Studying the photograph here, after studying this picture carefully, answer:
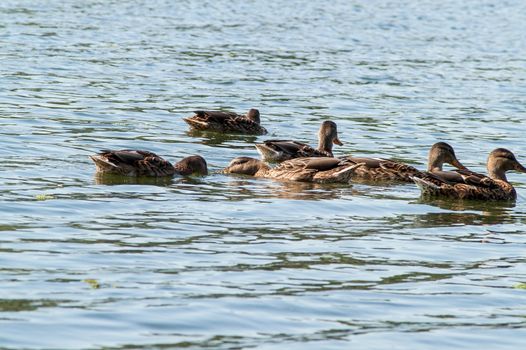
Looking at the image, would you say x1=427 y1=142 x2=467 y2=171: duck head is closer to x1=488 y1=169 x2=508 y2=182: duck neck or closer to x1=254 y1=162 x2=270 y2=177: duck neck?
x1=488 y1=169 x2=508 y2=182: duck neck

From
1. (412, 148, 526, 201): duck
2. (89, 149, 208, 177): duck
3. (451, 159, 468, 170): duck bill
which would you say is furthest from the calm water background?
(451, 159, 468, 170): duck bill

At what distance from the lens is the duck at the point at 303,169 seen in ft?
56.1

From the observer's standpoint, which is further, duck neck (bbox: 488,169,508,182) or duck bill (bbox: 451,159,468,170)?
duck bill (bbox: 451,159,468,170)

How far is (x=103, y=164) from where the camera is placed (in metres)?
16.3

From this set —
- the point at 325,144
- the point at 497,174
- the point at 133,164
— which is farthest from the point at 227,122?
the point at 497,174

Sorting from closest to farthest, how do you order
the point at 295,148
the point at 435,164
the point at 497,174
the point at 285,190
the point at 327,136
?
1. the point at 285,190
2. the point at 497,174
3. the point at 435,164
4. the point at 295,148
5. the point at 327,136

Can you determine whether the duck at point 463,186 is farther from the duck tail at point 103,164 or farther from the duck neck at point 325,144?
the duck tail at point 103,164

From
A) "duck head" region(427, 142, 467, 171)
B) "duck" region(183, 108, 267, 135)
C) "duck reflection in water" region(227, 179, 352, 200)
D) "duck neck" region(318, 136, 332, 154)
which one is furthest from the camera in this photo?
"duck" region(183, 108, 267, 135)

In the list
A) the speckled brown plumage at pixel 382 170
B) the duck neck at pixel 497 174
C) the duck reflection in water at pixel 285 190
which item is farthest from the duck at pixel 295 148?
the duck neck at pixel 497 174

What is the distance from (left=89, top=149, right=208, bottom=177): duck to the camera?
16.3m

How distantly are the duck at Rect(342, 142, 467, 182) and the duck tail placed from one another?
327 cm

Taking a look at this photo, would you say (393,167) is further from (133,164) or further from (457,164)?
(133,164)

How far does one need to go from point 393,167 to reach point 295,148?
6.41ft

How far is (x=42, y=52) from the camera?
95.5 ft
